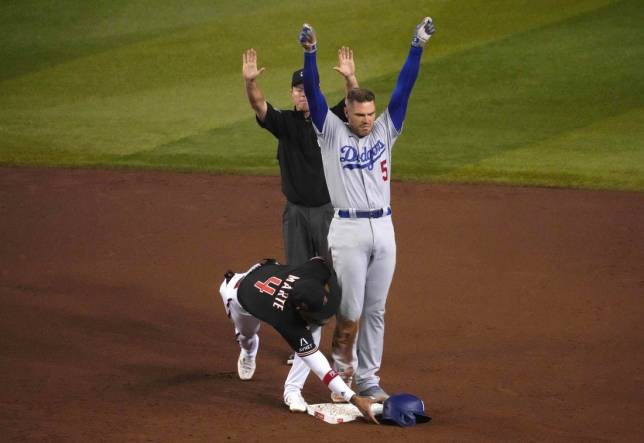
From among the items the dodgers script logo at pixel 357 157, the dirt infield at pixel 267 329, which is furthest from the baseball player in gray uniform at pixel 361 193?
the dirt infield at pixel 267 329

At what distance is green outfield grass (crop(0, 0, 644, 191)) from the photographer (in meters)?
14.1

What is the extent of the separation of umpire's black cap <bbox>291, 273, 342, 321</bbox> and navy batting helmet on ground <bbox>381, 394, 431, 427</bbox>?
68 centimetres

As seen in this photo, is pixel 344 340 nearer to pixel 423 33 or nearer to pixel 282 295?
pixel 282 295

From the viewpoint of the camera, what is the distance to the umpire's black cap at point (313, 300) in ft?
22.6

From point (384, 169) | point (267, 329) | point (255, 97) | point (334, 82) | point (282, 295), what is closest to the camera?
point (282, 295)

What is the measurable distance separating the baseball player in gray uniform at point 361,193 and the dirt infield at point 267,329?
69cm

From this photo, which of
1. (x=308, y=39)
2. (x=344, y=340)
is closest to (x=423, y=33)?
(x=308, y=39)

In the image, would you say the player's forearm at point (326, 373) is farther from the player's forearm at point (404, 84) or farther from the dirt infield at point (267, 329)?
the player's forearm at point (404, 84)

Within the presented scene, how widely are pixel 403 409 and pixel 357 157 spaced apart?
164cm

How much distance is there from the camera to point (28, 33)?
20.6 m

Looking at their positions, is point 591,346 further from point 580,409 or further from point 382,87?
point 382,87

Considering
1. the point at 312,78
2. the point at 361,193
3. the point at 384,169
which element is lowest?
the point at 361,193

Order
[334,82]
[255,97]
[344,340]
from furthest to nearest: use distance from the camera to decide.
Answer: [334,82], [255,97], [344,340]

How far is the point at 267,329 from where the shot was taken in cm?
902
